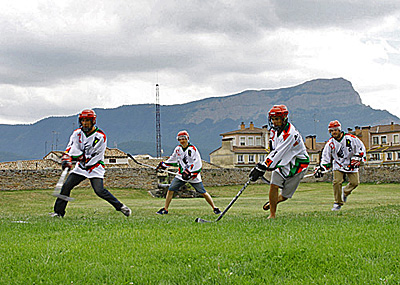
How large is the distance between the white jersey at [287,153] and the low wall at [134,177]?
30.5 meters

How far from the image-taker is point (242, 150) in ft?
345

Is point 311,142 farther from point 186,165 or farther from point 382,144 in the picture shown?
point 186,165

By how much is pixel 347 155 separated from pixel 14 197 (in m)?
21.7

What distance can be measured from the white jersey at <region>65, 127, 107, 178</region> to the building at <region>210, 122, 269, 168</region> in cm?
9201

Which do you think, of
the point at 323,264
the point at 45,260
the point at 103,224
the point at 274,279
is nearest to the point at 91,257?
the point at 45,260

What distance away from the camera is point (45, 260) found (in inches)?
234

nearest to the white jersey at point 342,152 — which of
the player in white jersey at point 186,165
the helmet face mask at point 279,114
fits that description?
the player in white jersey at point 186,165

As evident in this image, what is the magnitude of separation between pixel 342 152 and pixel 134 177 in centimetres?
2930

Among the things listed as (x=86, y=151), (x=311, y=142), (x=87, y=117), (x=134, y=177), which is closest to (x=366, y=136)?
(x=311, y=142)

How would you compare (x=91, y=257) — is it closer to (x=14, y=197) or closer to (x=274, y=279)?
(x=274, y=279)

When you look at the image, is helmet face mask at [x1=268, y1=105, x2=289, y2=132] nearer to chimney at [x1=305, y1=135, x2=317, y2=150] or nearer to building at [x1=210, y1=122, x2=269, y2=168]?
building at [x1=210, y1=122, x2=269, y2=168]

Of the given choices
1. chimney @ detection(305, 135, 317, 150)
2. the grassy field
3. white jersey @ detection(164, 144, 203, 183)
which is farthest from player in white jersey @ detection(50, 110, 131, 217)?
chimney @ detection(305, 135, 317, 150)

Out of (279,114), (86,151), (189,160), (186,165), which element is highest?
(279,114)

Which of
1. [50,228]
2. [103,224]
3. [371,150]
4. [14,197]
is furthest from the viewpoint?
[371,150]
